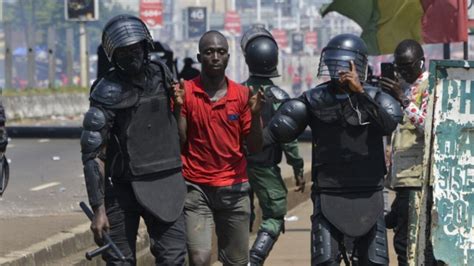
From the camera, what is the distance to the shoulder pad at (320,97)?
8.41 metres

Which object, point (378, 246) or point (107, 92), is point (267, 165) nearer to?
point (378, 246)

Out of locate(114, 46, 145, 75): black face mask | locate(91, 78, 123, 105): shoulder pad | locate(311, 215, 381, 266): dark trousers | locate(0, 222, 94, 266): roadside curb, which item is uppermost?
locate(114, 46, 145, 75): black face mask

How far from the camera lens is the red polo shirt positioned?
8.84 metres

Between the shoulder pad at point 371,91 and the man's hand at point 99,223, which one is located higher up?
the shoulder pad at point 371,91

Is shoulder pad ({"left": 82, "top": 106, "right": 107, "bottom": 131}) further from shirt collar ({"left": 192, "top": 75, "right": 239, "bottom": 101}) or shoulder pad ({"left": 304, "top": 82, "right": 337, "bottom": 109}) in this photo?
shoulder pad ({"left": 304, "top": 82, "right": 337, "bottom": 109})

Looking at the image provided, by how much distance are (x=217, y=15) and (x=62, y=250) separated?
241 feet

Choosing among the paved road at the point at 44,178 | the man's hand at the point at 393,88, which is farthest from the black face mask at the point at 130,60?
the paved road at the point at 44,178

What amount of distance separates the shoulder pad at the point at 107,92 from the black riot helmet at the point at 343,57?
1116 mm

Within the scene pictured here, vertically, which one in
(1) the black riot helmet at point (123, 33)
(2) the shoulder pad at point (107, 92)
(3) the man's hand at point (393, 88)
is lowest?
(3) the man's hand at point (393, 88)

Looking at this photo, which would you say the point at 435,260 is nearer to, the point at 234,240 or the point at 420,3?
the point at 234,240

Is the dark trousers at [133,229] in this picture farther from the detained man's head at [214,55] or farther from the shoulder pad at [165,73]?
the detained man's head at [214,55]

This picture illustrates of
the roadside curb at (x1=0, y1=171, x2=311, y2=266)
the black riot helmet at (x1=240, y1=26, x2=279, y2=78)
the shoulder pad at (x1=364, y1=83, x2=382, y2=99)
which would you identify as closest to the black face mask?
the shoulder pad at (x1=364, y1=83, x2=382, y2=99)

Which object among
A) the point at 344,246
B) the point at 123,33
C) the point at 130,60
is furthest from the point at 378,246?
the point at 123,33

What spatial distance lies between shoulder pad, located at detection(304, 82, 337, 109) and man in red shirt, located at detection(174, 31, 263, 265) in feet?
1.28
